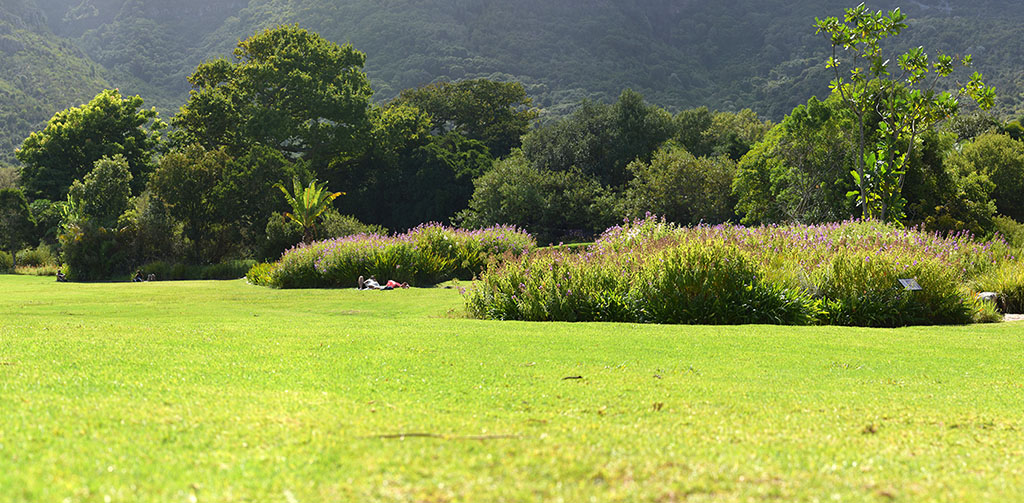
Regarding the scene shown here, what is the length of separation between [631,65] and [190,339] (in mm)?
104520

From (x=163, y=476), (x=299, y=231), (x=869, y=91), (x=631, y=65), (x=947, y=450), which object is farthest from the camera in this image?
(x=631, y=65)

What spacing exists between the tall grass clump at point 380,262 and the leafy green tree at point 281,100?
20.8 meters

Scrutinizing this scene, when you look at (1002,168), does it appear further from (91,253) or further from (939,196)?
(91,253)

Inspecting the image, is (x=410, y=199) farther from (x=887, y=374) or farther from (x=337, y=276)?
(x=887, y=374)

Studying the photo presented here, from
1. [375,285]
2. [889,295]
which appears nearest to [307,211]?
[375,285]

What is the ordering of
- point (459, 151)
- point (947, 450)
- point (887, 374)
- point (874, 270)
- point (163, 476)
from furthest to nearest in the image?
1. point (459, 151)
2. point (874, 270)
3. point (887, 374)
4. point (947, 450)
5. point (163, 476)

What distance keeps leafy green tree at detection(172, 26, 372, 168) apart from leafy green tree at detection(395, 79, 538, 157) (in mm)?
13625

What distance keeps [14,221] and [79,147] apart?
9.41 meters

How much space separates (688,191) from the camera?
1422 inches

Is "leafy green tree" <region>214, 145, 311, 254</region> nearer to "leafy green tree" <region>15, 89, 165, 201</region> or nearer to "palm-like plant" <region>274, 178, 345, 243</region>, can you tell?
"palm-like plant" <region>274, 178, 345, 243</region>

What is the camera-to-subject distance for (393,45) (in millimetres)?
105250

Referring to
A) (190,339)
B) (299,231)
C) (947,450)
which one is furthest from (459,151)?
(947,450)

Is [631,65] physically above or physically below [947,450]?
above

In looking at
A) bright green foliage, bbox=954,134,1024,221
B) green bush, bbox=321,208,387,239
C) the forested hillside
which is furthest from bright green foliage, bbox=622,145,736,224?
the forested hillside
